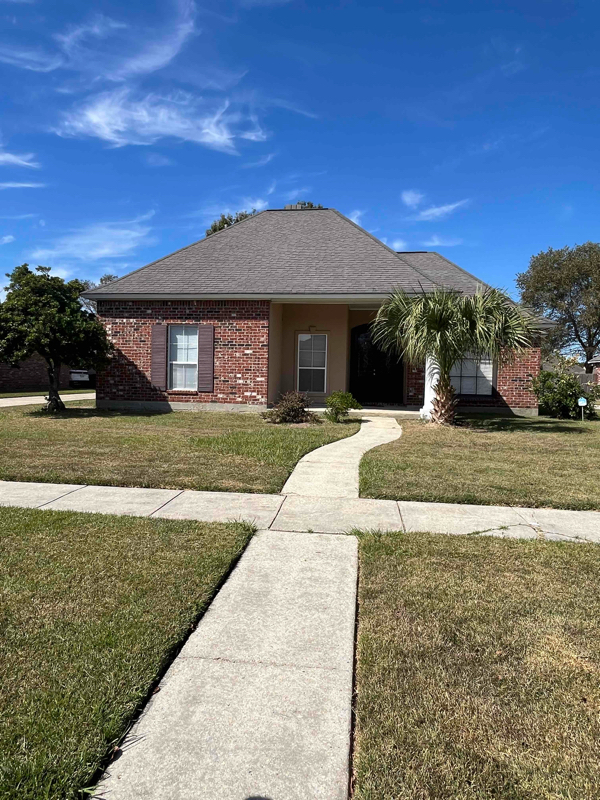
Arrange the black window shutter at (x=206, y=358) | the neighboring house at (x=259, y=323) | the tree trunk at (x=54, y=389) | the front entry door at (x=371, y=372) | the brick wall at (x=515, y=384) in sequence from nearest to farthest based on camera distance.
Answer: the tree trunk at (x=54, y=389), the neighboring house at (x=259, y=323), the black window shutter at (x=206, y=358), the brick wall at (x=515, y=384), the front entry door at (x=371, y=372)

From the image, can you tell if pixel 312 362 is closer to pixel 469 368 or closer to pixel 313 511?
pixel 469 368

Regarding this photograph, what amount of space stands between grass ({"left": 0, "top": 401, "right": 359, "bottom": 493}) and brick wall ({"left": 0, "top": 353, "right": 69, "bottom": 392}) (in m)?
13.6

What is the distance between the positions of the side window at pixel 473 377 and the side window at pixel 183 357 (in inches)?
291

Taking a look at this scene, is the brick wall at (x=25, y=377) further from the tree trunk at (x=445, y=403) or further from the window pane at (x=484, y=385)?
the tree trunk at (x=445, y=403)

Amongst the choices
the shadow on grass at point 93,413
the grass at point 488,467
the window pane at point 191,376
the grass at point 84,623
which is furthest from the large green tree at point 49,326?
the grass at point 84,623

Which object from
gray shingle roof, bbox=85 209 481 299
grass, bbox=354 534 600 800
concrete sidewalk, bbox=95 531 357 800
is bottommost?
concrete sidewalk, bbox=95 531 357 800

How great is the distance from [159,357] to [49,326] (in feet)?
9.83

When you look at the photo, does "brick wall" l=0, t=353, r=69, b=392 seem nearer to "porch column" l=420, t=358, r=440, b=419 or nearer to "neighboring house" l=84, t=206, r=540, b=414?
"neighboring house" l=84, t=206, r=540, b=414

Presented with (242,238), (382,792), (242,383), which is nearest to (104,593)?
(382,792)

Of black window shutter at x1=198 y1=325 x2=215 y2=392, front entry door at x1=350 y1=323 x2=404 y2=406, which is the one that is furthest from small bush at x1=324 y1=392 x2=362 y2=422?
front entry door at x1=350 y1=323 x2=404 y2=406

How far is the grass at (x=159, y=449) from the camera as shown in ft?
20.8

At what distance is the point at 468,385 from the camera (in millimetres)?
15148

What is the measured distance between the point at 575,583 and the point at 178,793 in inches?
113

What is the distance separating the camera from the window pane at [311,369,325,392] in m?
16.2
